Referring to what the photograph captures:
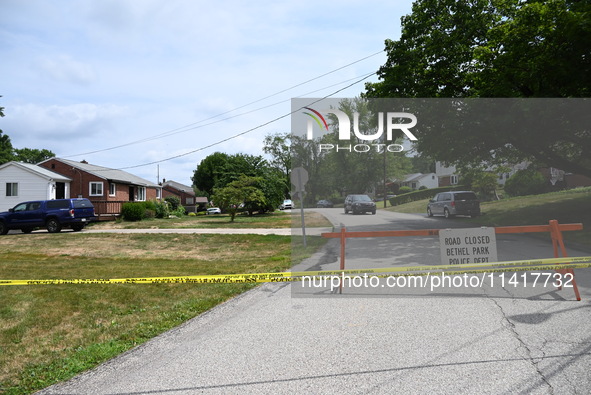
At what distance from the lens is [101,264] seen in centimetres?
1200

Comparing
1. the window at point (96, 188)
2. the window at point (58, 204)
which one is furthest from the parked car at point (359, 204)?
the window at point (96, 188)

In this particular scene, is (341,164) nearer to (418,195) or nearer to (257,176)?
(418,195)

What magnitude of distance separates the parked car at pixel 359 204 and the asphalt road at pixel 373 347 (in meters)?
4.84

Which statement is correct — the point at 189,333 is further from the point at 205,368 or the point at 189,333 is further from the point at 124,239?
the point at 124,239

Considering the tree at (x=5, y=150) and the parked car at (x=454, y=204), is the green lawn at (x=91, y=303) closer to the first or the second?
the parked car at (x=454, y=204)

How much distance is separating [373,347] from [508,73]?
14.6m

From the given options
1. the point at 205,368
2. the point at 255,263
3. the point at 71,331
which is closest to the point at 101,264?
the point at 255,263

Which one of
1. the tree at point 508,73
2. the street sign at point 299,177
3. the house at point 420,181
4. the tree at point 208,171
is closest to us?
the street sign at point 299,177

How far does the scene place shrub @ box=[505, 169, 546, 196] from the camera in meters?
15.0

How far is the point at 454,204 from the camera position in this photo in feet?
41.8

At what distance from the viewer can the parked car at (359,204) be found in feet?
39.8

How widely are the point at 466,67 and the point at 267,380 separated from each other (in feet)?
63.1

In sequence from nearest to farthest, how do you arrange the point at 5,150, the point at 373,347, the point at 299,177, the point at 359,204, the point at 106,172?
the point at 373,347 < the point at 299,177 < the point at 359,204 < the point at 106,172 < the point at 5,150

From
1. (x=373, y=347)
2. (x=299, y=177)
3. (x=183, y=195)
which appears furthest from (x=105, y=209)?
(x=183, y=195)
